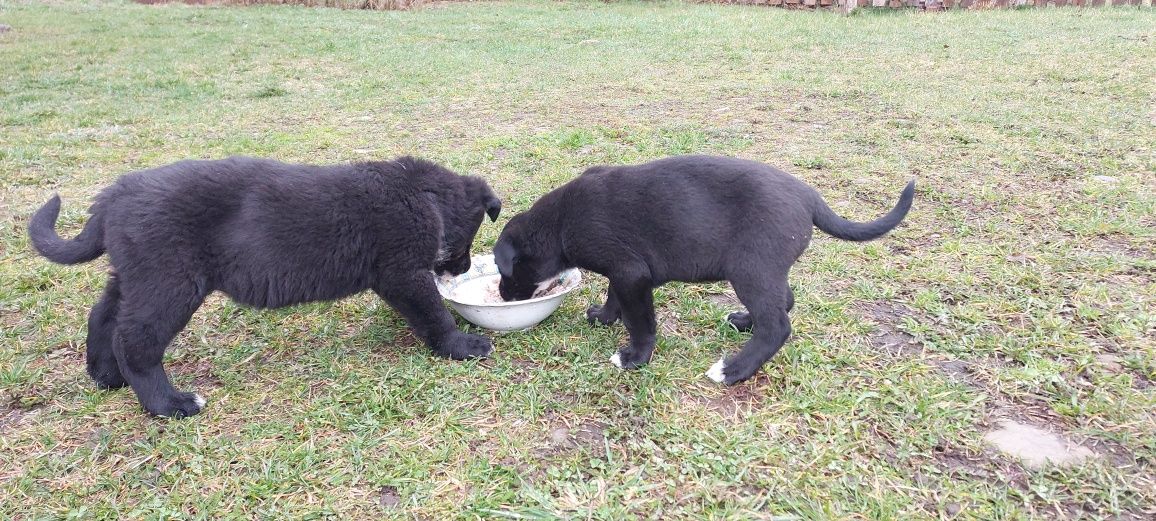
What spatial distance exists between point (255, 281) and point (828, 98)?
663 cm

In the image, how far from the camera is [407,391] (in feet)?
9.83

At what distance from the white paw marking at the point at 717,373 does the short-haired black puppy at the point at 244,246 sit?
104 centimetres

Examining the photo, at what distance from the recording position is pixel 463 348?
10.7ft

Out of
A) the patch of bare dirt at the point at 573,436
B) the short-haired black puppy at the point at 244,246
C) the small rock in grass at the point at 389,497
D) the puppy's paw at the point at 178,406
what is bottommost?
the small rock in grass at the point at 389,497

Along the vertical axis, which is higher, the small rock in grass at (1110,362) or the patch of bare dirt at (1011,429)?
the small rock in grass at (1110,362)

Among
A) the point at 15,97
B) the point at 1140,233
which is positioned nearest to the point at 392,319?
the point at 1140,233

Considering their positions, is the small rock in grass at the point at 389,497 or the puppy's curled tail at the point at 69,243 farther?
the puppy's curled tail at the point at 69,243

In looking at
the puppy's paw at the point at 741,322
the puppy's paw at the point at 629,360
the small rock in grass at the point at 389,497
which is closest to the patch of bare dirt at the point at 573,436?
the puppy's paw at the point at 629,360

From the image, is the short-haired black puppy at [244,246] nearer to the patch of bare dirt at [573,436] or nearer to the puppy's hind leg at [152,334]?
the puppy's hind leg at [152,334]

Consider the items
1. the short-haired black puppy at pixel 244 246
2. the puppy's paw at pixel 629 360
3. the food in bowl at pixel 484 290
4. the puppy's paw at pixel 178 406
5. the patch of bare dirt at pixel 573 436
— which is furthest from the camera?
the food in bowl at pixel 484 290

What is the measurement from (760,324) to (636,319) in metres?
0.52

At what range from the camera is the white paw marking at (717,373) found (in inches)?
116

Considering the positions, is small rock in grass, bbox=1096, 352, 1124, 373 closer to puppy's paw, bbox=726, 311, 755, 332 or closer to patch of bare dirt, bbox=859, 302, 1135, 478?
patch of bare dirt, bbox=859, 302, 1135, 478

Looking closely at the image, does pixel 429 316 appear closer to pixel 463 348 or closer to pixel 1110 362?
pixel 463 348
